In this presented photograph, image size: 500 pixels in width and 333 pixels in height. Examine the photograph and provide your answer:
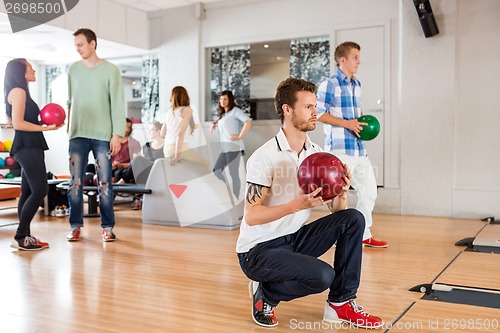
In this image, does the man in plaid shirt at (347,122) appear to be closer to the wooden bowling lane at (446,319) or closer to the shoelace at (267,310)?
the wooden bowling lane at (446,319)

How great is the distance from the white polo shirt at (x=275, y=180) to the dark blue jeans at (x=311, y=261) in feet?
0.13

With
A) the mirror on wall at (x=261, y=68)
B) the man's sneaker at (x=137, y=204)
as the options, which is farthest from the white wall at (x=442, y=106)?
the man's sneaker at (x=137, y=204)

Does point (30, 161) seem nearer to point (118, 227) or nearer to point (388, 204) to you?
point (118, 227)

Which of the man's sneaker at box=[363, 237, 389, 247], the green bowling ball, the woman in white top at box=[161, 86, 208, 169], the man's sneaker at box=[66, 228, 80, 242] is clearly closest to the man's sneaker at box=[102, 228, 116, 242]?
the man's sneaker at box=[66, 228, 80, 242]

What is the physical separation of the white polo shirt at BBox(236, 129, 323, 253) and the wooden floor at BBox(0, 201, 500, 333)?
38 cm

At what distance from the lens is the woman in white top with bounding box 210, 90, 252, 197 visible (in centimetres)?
625

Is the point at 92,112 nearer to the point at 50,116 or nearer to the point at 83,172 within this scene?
the point at 50,116

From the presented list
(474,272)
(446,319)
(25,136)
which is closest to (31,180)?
(25,136)

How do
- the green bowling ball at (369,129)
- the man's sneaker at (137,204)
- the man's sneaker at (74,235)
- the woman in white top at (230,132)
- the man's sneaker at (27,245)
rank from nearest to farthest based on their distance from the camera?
the green bowling ball at (369,129), the man's sneaker at (27,245), the man's sneaker at (74,235), the woman in white top at (230,132), the man's sneaker at (137,204)

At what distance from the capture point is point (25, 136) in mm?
3707

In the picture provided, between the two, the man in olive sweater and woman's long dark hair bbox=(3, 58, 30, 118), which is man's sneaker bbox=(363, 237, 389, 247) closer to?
the man in olive sweater

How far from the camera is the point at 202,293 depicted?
8.90ft

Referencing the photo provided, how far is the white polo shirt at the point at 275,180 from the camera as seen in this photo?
2.09 metres

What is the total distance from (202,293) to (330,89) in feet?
5.85
